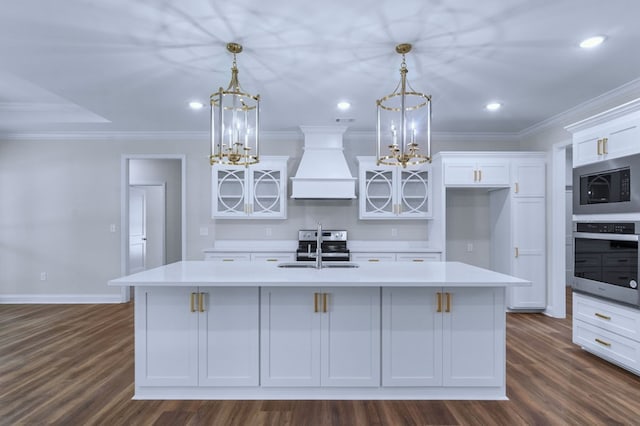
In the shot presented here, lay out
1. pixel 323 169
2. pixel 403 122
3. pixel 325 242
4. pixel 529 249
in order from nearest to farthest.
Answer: pixel 403 122 < pixel 529 249 < pixel 323 169 < pixel 325 242

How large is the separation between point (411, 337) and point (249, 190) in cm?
320

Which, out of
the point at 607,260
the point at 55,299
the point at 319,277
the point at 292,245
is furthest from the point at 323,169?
the point at 55,299

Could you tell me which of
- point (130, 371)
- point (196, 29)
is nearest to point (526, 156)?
point (196, 29)

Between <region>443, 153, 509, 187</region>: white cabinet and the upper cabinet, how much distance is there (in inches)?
48.9

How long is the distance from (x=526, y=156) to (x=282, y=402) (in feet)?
13.7

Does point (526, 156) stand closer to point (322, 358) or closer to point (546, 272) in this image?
point (546, 272)

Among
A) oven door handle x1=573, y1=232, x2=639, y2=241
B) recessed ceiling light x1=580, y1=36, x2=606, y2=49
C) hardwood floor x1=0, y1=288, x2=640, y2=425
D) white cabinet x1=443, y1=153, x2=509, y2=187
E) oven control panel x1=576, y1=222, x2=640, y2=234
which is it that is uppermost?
recessed ceiling light x1=580, y1=36, x2=606, y2=49

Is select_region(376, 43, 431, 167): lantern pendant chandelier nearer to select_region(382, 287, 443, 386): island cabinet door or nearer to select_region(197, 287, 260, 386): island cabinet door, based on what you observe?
select_region(382, 287, 443, 386): island cabinet door

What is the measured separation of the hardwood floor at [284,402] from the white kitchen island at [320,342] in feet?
0.36

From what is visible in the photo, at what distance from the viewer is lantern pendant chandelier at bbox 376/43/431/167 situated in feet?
7.77

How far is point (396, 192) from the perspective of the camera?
4.96m

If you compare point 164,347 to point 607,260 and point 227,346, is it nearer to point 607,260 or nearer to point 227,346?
point 227,346

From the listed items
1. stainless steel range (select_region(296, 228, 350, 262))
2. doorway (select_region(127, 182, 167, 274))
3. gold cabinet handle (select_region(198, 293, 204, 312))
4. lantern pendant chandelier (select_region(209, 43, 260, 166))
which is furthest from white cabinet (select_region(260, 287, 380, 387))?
doorway (select_region(127, 182, 167, 274))

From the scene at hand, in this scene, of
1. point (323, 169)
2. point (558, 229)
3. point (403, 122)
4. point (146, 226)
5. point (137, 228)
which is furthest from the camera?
point (146, 226)
